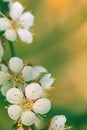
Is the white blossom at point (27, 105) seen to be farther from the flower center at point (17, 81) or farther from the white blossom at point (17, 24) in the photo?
the white blossom at point (17, 24)

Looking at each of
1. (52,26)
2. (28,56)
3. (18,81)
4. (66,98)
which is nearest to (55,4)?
(52,26)

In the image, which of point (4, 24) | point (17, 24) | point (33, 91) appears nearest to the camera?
point (33, 91)

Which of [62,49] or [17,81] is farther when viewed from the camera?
[62,49]

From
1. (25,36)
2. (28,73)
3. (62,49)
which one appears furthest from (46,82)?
(62,49)

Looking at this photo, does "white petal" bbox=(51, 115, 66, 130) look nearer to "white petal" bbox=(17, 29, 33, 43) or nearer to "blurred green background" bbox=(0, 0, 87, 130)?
"white petal" bbox=(17, 29, 33, 43)

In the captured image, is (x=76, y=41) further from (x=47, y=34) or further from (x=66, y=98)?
(x=66, y=98)

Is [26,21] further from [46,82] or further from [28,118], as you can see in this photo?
[28,118]

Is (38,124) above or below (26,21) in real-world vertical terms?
below

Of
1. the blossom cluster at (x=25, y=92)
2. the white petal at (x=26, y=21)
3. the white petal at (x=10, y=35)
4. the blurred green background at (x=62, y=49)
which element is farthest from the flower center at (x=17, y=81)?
the blurred green background at (x=62, y=49)
